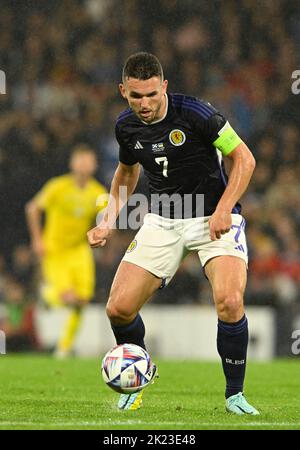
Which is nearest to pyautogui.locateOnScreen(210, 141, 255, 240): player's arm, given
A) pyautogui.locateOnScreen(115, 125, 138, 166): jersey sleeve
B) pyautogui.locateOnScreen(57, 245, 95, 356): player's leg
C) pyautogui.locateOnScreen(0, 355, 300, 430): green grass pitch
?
pyautogui.locateOnScreen(115, 125, 138, 166): jersey sleeve

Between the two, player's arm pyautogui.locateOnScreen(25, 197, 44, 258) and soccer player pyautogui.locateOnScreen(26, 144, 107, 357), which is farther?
soccer player pyautogui.locateOnScreen(26, 144, 107, 357)

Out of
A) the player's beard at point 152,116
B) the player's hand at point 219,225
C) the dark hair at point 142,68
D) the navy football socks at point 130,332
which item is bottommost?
the navy football socks at point 130,332

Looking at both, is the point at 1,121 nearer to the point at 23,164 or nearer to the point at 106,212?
→ the point at 23,164

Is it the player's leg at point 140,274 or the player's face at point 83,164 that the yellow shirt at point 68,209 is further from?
the player's leg at point 140,274

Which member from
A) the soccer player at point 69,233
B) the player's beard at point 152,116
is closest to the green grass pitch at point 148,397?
the soccer player at point 69,233

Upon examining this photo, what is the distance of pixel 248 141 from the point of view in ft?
51.7

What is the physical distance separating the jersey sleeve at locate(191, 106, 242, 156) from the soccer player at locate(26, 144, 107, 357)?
591 cm

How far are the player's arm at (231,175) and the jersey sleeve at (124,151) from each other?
65cm

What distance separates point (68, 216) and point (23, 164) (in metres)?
2.87

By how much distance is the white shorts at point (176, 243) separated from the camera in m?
6.34

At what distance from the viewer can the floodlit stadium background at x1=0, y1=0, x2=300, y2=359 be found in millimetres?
13000

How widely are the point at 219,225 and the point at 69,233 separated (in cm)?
680

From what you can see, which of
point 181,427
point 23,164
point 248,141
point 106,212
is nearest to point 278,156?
point 248,141

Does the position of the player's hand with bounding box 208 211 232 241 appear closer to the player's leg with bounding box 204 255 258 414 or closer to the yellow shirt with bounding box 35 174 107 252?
the player's leg with bounding box 204 255 258 414
